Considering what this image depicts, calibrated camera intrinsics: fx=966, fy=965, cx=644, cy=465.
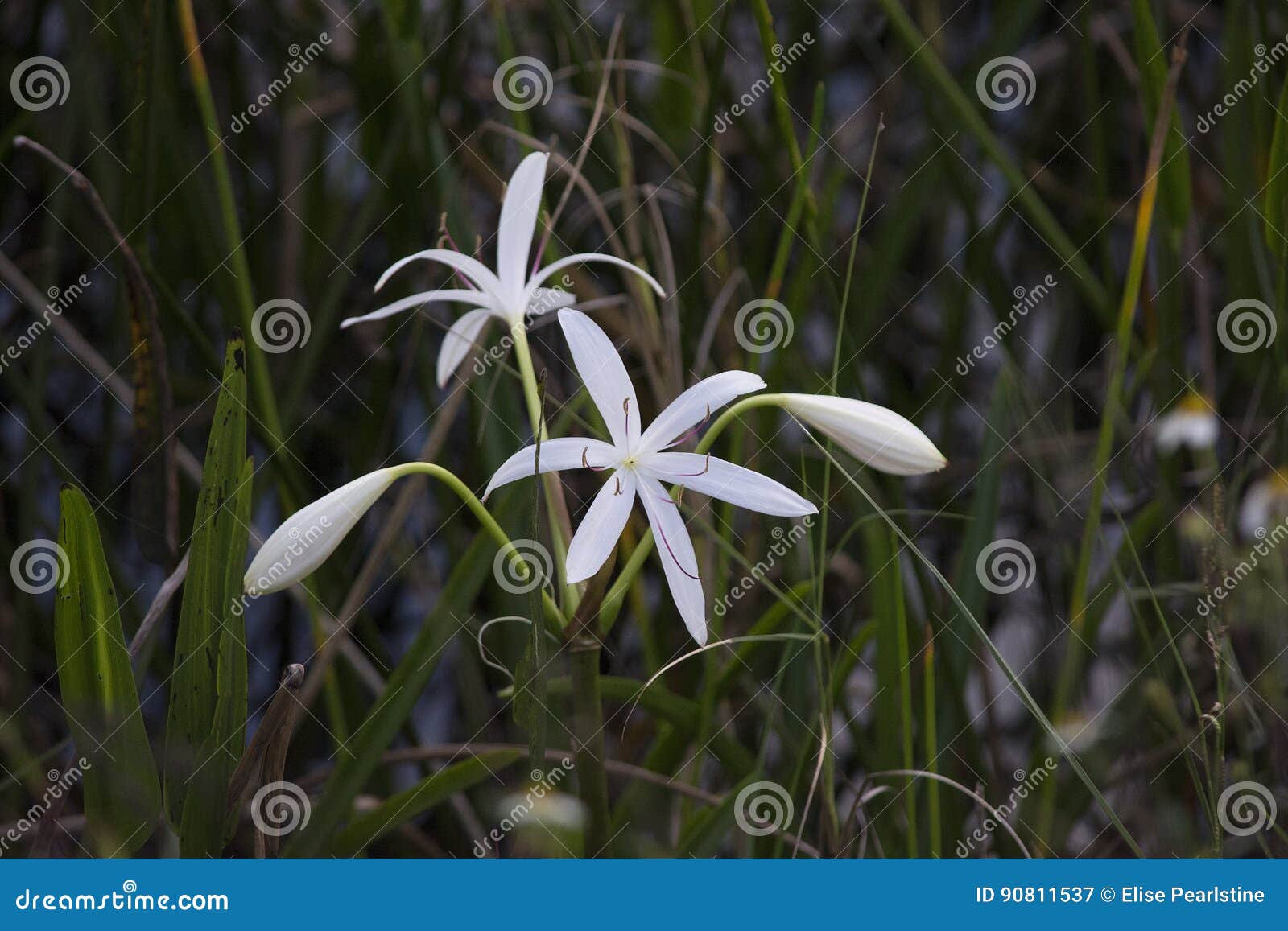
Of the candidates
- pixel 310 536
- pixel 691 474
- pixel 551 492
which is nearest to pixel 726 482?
pixel 691 474

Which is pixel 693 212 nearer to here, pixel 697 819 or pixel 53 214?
pixel 697 819

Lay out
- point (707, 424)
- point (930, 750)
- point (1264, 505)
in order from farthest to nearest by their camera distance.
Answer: point (1264, 505) → point (707, 424) → point (930, 750)

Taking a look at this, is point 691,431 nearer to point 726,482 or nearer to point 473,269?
point 726,482

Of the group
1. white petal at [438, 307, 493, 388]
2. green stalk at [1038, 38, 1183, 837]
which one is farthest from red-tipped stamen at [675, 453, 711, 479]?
green stalk at [1038, 38, 1183, 837]

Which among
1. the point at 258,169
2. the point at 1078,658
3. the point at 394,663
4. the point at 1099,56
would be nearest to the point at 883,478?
the point at 1078,658

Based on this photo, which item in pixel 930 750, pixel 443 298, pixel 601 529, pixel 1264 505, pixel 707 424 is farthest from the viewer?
pixel 1264 505

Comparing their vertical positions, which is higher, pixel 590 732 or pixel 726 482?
pixel 726 482

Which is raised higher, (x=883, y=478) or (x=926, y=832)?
(x=883, y=478)
